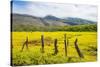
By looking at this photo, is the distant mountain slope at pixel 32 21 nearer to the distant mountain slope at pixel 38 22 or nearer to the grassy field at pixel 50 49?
the distant mountain slope at pixel 38 22

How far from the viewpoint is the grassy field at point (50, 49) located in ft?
7.29

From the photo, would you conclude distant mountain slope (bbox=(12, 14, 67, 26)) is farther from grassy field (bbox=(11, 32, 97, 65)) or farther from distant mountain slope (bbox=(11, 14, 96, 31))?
grassy field (bbox=(11, 32, 97, 65))

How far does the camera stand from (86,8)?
8.14ft

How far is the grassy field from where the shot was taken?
2.22 metres

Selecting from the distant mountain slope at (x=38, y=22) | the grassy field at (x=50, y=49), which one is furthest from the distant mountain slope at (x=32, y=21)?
the grassy field at (x=50, y=49)

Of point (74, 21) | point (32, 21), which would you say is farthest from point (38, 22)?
point (74, 21)

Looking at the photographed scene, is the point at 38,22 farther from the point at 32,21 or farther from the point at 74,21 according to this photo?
the point at 74,21

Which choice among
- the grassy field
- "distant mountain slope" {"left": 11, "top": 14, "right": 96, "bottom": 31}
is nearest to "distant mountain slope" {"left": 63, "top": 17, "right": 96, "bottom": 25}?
"distant mountain slope" {"left": 11, "top": 14, "right": 96, "bottom": 31}

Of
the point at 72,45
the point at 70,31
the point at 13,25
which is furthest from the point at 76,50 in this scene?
Answer: the point at 13,25

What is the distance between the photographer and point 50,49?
7.64 feet

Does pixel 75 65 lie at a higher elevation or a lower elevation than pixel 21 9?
lower

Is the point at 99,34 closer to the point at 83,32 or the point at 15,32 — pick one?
the point at 83,32
